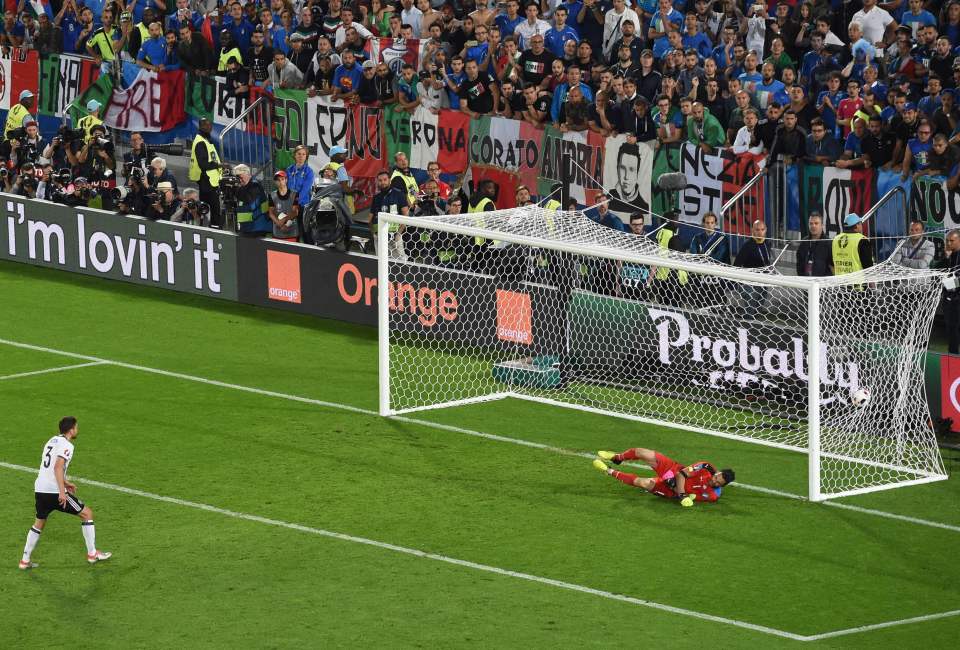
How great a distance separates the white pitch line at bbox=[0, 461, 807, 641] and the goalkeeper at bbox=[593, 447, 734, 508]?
2654mm

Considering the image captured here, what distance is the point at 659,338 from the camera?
2112 centimetres

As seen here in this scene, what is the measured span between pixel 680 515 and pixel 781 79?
965 cm

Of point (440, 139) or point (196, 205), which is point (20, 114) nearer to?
point (196, 205)

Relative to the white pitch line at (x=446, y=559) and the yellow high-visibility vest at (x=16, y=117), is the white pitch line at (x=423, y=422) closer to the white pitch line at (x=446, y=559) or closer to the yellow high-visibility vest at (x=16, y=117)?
the white pitch line at (x=446, y=559)

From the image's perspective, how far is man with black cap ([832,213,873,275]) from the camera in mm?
21719

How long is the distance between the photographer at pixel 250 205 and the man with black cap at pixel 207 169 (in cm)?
113

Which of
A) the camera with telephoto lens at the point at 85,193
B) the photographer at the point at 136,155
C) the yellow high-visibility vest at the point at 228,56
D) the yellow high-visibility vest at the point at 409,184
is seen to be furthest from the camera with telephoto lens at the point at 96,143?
the yellow high-visibility vest at the point at 409,184

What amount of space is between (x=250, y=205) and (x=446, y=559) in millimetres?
11763

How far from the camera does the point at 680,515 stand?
1752cm

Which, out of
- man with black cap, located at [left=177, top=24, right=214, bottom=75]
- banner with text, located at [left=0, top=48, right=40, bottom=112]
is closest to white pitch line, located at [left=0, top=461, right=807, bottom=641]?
man with black cap, located at [left=177, top=24, right=214, bottom=75]

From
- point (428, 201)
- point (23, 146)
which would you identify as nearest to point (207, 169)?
point (23, 146)

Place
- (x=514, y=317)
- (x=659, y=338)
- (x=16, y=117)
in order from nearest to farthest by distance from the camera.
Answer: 1. (x=659, y=338)
2. (x=514, y=317)
3. (x=16, y=117)

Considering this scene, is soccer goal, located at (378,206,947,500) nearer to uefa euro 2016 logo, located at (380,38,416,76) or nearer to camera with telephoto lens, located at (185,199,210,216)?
camera with telephoto lens, located at (185,199,210,216)

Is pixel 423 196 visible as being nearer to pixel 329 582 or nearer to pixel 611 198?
pixel 611 198
